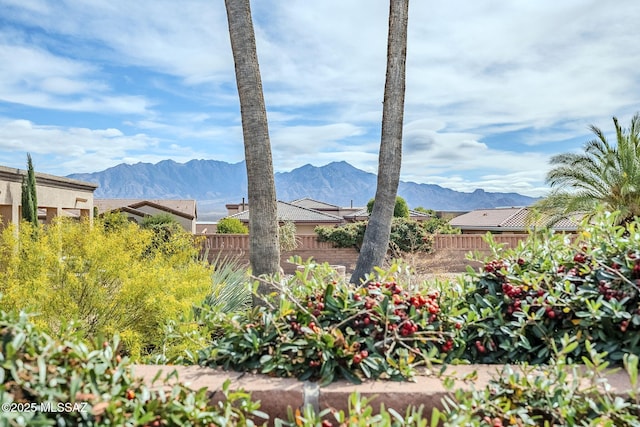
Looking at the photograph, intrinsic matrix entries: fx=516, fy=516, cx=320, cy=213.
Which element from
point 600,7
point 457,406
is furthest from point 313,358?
point 600,7

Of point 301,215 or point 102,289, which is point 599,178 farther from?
point 301,215

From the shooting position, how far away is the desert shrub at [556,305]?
1.87m

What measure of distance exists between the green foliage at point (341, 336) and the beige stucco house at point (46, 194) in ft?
32.9

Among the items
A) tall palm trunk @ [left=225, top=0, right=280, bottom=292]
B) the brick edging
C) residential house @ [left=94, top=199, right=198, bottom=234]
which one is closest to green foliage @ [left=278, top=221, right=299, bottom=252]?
residential house @ [left=94, top=199, right=198, bottom=234]

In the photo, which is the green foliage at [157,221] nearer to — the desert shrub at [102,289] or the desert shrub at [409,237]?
the desert shrub at [409,237]

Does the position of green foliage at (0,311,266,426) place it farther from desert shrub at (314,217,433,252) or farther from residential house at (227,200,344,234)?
residential house at (227,200,344,234)

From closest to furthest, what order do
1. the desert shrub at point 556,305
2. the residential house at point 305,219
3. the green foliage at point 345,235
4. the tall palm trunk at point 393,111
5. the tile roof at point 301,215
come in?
1. the desert shrub at point 556,305
2. the tall palm trunk at point 393,111
3. the green foliage at point 345,235
4. the residential house at point 305,219
5. the tile roof at point 301,215

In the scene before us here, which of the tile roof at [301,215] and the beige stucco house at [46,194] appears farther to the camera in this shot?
the tile roof at [301,215]

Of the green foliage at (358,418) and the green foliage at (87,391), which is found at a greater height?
the green foliage at (87,391)

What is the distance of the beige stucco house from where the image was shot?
42.4 ft

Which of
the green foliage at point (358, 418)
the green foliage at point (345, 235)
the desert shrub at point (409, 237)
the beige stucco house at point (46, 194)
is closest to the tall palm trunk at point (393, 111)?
the green foliage at point (358, 418)

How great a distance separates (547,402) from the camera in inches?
60.7

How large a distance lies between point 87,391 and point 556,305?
1.61 m

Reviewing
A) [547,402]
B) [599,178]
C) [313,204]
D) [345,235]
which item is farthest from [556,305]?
[313,204]
